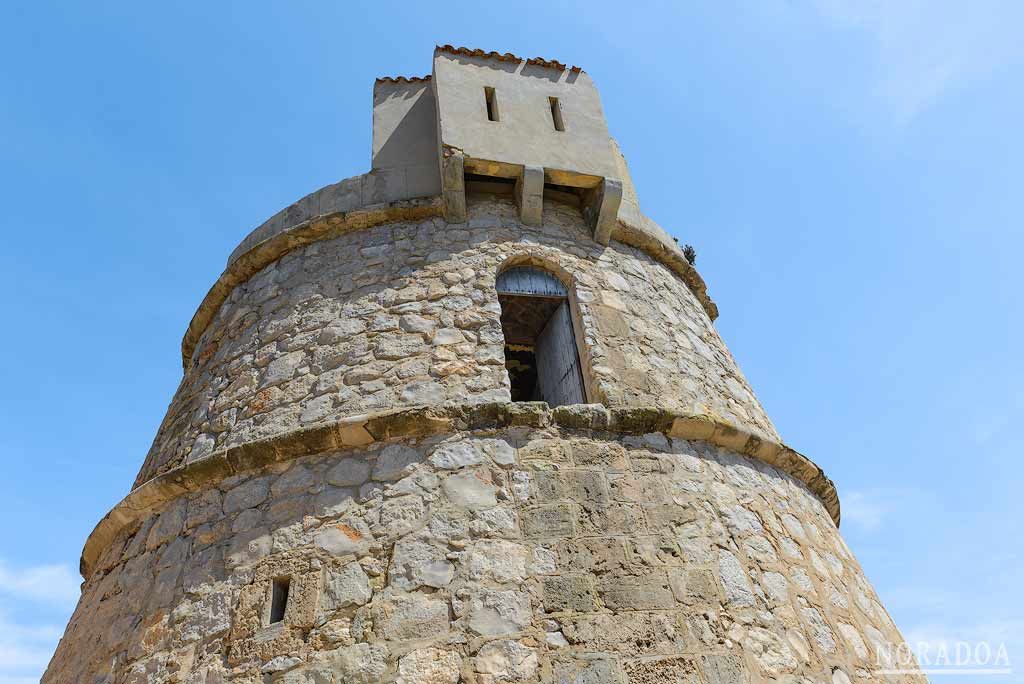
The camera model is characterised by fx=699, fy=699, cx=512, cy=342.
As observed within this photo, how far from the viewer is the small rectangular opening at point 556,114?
5993 mm

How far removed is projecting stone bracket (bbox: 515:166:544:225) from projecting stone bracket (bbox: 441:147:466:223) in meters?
0.46

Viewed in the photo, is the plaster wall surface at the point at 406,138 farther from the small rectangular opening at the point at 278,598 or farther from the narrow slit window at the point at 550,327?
the small rectangular opening at the point at 278,598

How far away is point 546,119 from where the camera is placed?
5945mm

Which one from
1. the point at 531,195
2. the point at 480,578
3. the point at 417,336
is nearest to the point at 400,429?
the point at 417,336

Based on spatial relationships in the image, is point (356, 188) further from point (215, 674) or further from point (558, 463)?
point (215, 674)

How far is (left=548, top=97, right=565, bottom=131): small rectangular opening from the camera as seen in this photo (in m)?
5.99

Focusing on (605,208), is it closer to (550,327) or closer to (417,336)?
(550,327)

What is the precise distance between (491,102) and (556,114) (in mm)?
582

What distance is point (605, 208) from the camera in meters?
5.54

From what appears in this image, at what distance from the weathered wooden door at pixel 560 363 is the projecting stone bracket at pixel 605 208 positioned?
745 mm

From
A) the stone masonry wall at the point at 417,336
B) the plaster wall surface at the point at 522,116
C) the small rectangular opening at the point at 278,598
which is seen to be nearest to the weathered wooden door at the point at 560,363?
the stone masonry wall at the point at 417,336

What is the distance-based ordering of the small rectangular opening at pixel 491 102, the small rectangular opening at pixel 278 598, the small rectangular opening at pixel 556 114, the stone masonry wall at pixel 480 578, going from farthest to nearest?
the small rectangular opening at pixel 556 114 < the small rectangular opening at pixel 491 102 < the small rectangular opening at pixel 278 598 < the stone masonry wall at pixel 480 578

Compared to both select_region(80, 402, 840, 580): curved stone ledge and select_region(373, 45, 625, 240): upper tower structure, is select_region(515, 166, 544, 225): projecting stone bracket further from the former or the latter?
select_region(80, 402, 840, 580): curved stone ledge

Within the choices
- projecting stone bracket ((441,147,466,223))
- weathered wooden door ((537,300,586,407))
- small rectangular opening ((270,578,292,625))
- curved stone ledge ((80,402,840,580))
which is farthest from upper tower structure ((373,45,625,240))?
small rectangular opening ((270,578,292,625))
